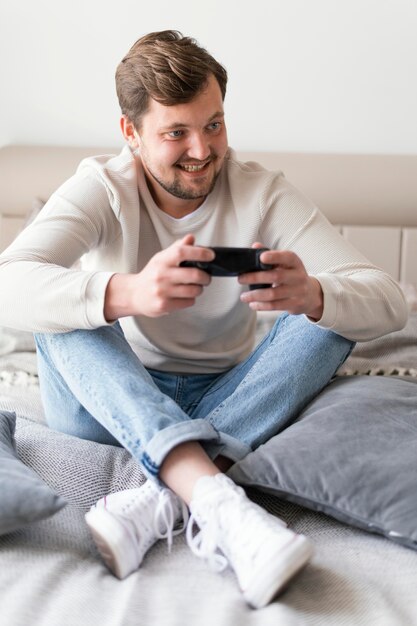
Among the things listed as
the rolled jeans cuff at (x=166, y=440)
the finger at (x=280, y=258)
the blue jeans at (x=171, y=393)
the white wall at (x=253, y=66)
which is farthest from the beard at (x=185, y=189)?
the white wall at (x=253, y=66)

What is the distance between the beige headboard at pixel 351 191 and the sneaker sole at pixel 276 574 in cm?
160

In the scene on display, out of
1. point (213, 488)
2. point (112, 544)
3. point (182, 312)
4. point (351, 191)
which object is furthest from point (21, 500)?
point (351, 191)

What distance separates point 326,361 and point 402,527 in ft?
1.20

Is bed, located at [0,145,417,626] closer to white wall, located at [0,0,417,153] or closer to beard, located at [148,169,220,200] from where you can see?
beard, located at [148,169,220,200]

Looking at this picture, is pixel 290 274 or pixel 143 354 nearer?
pixel 290 274

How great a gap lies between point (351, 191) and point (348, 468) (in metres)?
1.43

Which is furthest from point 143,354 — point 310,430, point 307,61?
point 307,61

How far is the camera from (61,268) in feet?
4.34

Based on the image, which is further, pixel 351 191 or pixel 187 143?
pixel 351 191

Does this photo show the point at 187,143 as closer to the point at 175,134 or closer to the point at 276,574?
the point at 175,134

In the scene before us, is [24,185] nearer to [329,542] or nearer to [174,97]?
[174,97]

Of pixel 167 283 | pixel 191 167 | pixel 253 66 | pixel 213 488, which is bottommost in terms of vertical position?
pixel 213 488

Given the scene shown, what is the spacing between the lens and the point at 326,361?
55.0 inches

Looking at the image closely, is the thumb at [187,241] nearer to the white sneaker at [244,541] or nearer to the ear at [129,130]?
the white sneaker at [244,541]
